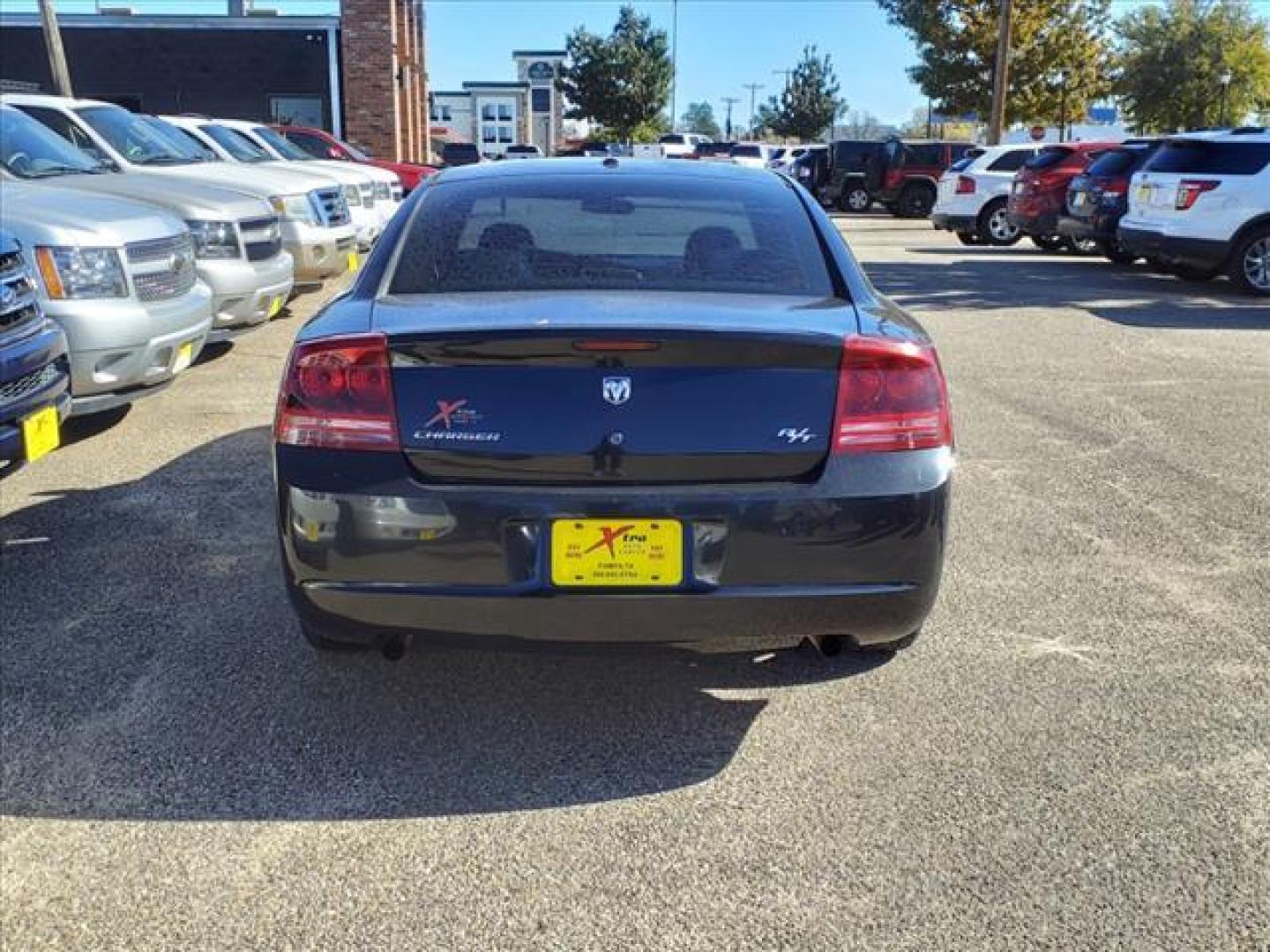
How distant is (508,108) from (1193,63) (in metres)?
42.6

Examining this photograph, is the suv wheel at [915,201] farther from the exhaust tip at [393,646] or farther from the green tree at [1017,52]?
the exhaust tip at [393,646]

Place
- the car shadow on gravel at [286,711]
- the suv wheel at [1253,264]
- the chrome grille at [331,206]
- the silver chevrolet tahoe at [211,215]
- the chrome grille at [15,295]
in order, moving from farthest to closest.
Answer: the suv wheel at [1253,264], the chrome grille at [331,206], the silver chevrolet tahoe at [211,215], the chrome grille at [15,295], the car shadow on gravel at [286,711]

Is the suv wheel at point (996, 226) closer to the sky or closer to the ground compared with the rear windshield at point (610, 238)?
closer to the ground

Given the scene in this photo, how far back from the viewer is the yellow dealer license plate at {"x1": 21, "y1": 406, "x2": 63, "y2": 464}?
453cm

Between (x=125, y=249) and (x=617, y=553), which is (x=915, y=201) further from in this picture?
(x=617, y=553)

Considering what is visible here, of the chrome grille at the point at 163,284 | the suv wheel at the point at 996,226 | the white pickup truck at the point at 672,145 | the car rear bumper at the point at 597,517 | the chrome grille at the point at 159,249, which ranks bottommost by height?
the suv wheel at the point at 996,226

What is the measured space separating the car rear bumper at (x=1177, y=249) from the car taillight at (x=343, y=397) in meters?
12.2

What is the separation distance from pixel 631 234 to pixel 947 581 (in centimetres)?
180

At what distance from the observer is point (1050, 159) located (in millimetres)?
17438

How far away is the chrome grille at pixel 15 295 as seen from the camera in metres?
4.67

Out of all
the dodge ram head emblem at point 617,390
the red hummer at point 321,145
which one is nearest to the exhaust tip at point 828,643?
the dodge ram head emblem at point 617,390

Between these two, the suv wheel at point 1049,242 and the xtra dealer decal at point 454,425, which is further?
the suv wheel at point 1049,242

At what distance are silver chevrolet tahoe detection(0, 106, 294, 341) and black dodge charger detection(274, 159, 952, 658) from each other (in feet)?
16.7

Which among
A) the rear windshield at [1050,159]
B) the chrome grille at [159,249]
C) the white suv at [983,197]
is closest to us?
the chrome grille at [159,249]
